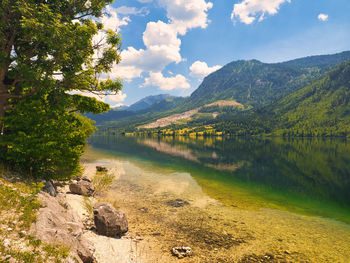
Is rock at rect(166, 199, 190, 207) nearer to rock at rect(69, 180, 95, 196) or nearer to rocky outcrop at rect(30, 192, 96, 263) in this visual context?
rock at rect(69, 180, 95, 196)

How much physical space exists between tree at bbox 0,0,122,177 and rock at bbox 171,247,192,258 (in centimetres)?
1385

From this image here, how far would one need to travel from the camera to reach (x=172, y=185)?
41594 millimetres

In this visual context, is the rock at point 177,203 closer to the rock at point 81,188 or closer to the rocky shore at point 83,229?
the rocky shore at point 83,229

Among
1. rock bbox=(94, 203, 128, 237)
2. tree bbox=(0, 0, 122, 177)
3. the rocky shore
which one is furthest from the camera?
rock bbox=(94, 203, 128, 237)

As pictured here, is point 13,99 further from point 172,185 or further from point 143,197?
point 172,185

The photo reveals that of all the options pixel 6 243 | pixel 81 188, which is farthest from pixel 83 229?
pixel 81 188

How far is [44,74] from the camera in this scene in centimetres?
1642

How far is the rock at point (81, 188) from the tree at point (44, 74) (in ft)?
33.2

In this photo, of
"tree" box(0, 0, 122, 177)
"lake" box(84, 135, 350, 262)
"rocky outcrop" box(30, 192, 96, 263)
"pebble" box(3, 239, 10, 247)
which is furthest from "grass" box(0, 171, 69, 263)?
"lake" box(84, 135, 350, 262)

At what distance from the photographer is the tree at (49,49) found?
13.6m

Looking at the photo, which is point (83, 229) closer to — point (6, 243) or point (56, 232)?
point (56, 232)

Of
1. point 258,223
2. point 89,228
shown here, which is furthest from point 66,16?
point 258,223

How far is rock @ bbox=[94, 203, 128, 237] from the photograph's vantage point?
724 inches

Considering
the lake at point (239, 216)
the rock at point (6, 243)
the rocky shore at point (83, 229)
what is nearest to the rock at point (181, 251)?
the lake at point (239, 216)
